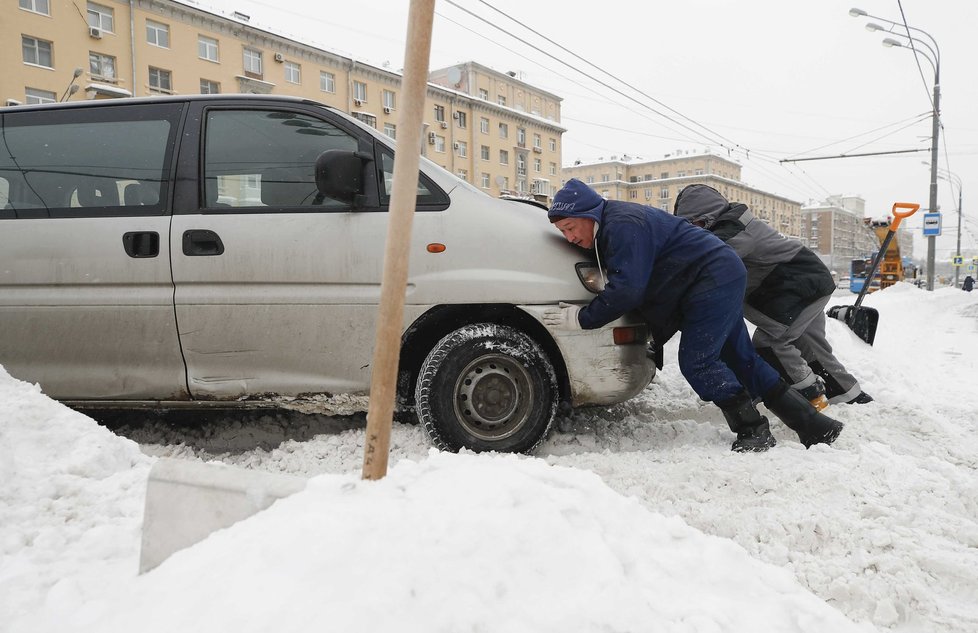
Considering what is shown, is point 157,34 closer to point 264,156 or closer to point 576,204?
point 264,156

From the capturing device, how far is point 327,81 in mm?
39062

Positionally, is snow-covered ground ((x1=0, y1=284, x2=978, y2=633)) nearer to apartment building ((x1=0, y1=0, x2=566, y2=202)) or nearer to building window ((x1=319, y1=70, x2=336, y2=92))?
apartment building ((x1=0, y1=0, x2=566, y2=202))

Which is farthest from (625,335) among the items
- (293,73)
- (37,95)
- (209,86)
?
(293,73)

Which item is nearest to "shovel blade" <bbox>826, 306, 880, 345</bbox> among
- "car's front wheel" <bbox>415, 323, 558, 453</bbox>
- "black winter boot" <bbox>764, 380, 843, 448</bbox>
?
"black winter boot" <bbox>764, 380, 843, 448</bbox>

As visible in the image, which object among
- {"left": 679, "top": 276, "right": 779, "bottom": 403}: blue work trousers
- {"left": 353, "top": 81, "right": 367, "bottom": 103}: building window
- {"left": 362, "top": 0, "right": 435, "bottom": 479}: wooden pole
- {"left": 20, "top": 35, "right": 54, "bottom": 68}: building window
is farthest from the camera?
{"left": 353, "top": 81, "right": 367, "bottom": 103}: building window

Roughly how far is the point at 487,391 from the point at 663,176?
84.2m

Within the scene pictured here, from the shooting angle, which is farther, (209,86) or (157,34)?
(209,86)

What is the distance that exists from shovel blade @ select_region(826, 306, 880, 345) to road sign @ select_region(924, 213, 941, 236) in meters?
15.6

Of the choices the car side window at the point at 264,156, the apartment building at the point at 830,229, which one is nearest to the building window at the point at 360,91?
the car side window at the point at 264,156

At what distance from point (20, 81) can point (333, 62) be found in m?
17.3

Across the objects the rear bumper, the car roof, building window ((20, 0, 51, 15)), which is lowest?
the rear bumper

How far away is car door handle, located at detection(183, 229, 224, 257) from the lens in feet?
9.53

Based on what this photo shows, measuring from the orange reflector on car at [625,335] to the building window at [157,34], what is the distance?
36.0 m

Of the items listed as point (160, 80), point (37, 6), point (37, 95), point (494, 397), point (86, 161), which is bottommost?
point (494, 397)
